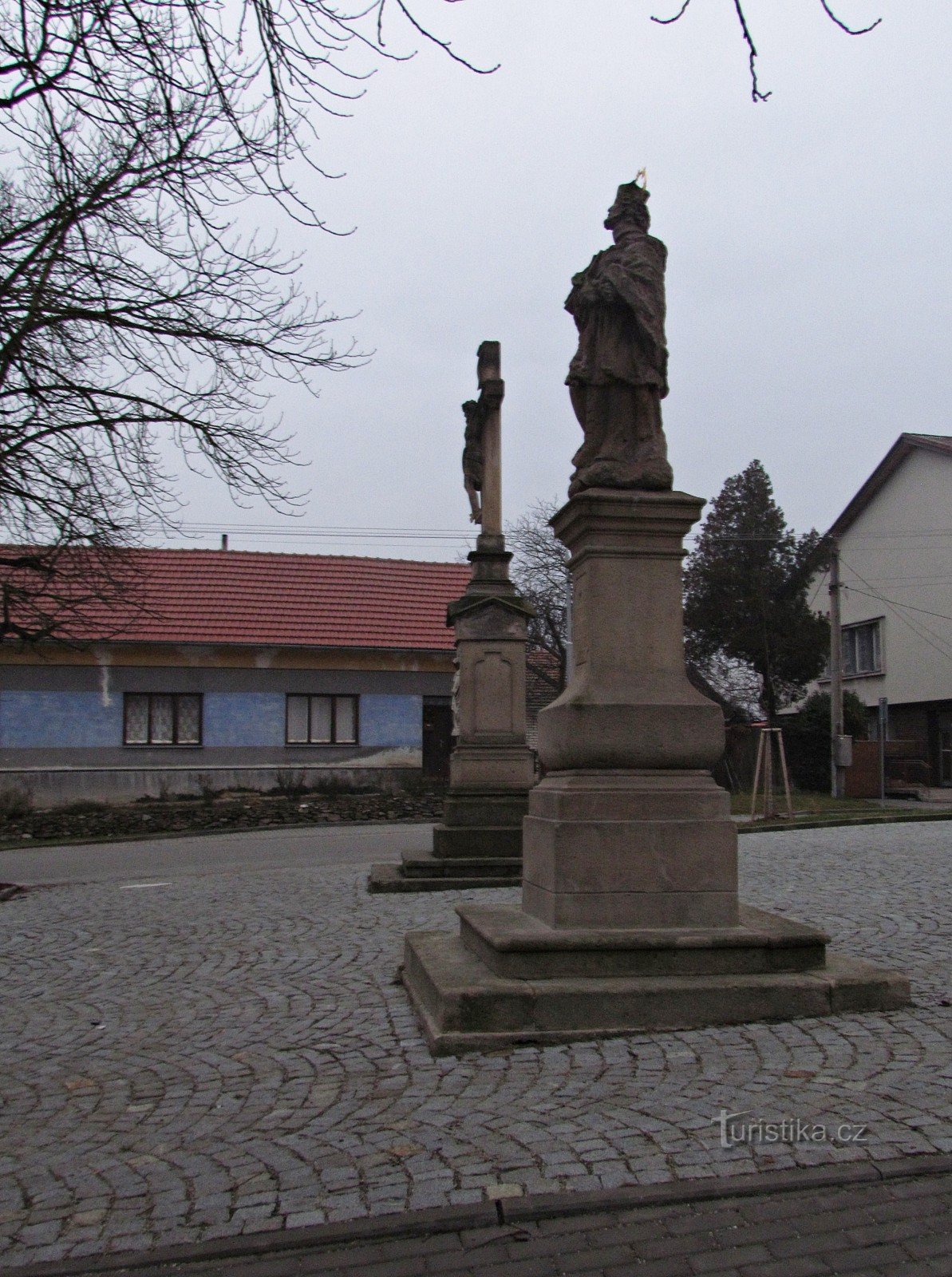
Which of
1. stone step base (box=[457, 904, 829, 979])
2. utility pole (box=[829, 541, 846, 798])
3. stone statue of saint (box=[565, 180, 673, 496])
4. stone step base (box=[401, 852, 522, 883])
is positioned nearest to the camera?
stone step base (box=[457, 904, 829, 979])

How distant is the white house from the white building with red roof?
14.2m

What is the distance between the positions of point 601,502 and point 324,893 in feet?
18.4

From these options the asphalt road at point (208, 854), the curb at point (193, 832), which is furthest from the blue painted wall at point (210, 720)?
the asphalt road at point (208, 854)

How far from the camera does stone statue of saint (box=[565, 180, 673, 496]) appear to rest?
5977 mm

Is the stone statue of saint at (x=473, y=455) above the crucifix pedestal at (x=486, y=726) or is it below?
above

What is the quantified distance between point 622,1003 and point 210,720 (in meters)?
22.6

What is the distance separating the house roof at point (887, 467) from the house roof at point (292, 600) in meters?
14.1

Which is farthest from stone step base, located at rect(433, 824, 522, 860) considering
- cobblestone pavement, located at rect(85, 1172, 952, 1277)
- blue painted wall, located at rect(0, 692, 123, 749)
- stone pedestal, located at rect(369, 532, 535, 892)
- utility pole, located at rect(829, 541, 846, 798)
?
blue painted wall, located at rect(0, 692, 123, 749)

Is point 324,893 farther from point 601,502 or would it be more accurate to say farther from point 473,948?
point 601,502

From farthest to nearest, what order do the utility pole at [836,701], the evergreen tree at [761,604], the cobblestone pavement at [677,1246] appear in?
the evergreen tree at [761,604] → the utility pole at [836,701] → the cobblestone pavement at [677,1246]

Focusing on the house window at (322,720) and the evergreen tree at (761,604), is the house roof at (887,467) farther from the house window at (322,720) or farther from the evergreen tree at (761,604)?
the house window at (322,720)

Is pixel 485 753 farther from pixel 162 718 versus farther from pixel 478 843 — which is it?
pixel 162 718

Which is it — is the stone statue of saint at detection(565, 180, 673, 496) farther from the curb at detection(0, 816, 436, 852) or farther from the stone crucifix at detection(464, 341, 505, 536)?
the curb at detection(0, 816, 436, 852)

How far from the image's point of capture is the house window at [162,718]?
85.5ft
